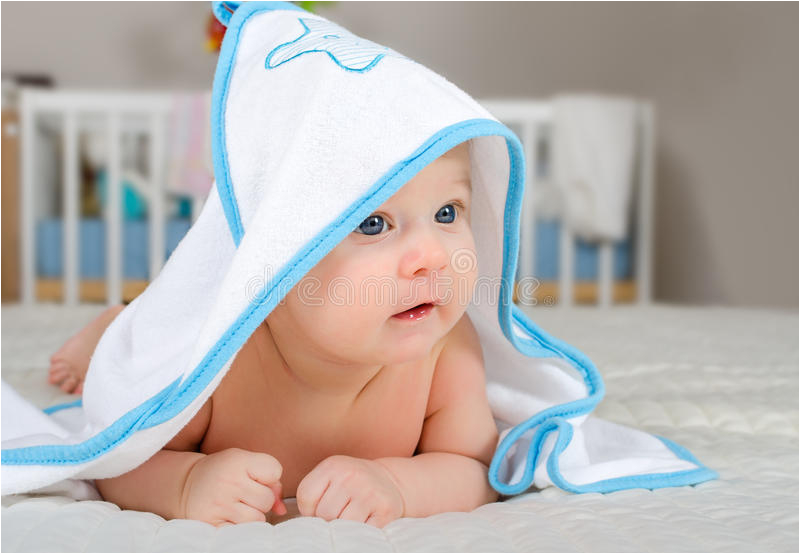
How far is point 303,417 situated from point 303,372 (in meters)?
0.04

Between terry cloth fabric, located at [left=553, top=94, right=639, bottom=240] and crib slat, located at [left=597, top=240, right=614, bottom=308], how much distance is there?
59 millimetres

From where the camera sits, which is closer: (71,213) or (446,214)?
(446,214)

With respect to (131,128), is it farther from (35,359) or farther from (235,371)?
(235,371)

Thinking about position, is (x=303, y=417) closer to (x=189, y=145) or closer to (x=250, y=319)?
(x=250, y=319)

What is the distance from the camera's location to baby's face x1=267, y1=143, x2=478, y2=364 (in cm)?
54

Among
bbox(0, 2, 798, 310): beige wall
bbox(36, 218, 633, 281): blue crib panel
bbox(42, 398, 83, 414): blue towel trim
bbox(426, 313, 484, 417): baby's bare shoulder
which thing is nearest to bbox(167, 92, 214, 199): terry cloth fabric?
bbox(36, 218, 633, 281): blue crib panel

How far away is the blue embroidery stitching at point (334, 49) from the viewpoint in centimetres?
58

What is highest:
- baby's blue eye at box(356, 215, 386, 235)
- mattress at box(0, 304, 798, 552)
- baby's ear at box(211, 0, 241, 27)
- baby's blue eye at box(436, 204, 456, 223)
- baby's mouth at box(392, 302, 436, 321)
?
baby's ear at box(211, 0, 241, 27)

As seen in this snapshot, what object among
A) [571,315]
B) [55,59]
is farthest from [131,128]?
[571,315]

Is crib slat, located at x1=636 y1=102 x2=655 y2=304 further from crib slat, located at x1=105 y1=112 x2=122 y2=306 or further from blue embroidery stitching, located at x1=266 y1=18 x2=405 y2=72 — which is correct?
blue embroidery stitching, located at x1=266 y1=18 x2=405 y2=72

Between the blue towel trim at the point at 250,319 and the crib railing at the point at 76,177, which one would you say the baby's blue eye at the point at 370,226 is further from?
the crib railing at the point at 76,177

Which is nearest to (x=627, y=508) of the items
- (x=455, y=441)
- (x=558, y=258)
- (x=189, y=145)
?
(x=455, y=441)

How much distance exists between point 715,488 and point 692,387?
1.22 feet

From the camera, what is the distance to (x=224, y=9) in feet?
2.42
